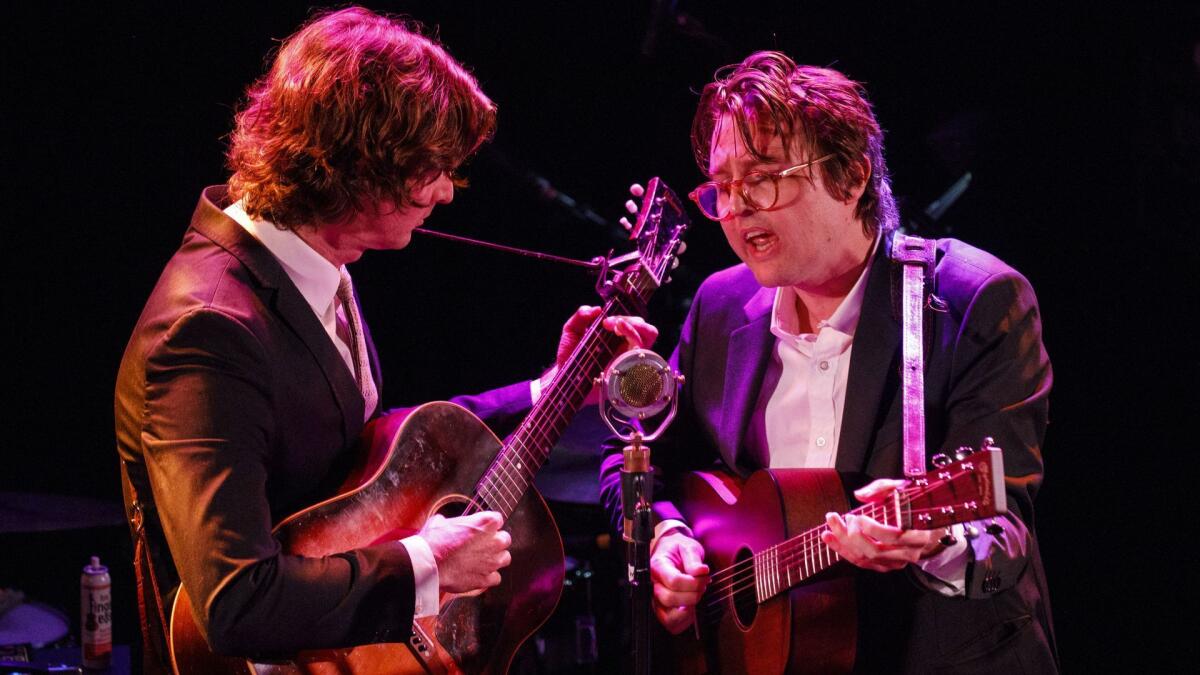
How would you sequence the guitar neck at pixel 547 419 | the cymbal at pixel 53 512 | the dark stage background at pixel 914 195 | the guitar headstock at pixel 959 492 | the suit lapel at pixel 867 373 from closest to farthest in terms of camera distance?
the guitar headstock at pixel 959 492 → the suit lapel at pixel 867 373 → the guitar neck at pixel 547 419 → the cymbal at pixel 53 512 → the dark stage background at pixel 914 195

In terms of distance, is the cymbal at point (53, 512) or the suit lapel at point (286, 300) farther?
the cymbal at point (53, 512)

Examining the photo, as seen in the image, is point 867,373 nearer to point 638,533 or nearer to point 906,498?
point 906,498

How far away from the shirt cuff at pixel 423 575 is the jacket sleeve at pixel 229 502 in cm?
12

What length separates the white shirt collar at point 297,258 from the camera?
262 centimetres

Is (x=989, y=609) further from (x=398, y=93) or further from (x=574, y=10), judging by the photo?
(x=574, y=10)

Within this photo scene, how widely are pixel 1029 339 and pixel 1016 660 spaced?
2.63 feet

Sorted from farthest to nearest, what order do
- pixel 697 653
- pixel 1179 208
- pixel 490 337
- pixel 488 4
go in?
pixel 490 337 → pixel 488 4 → pixel 1179 208 → pixel 697 653

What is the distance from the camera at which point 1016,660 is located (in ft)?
8.56

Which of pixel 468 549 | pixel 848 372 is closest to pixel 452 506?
pixel 468 549

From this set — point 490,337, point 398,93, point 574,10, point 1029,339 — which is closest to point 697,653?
point 1029,339

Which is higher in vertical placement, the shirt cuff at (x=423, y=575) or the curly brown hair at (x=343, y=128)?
the curly brown hair at (x=343, y=128)

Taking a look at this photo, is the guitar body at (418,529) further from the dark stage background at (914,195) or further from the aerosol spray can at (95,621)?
the aerosol spray can at (95,621)

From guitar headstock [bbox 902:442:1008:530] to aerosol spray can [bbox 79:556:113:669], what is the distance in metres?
2.87

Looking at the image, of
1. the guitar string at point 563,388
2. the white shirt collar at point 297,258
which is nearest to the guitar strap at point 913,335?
the guitar string at point 563,388
